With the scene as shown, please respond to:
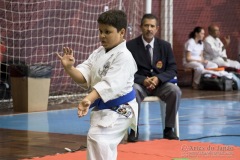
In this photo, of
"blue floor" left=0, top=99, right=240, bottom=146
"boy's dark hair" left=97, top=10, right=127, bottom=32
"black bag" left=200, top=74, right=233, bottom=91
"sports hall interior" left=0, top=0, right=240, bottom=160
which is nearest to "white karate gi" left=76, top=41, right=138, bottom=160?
"boy's dark hair" left=97, top=10, right=127, bottom=32

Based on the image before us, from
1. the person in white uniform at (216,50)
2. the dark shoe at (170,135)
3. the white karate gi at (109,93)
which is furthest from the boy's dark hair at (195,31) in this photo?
the white karate gi at (109,93)

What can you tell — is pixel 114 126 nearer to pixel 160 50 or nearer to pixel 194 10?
pixel 160 50

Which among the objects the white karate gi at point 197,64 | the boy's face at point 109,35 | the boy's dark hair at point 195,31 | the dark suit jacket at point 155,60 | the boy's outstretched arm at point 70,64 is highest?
the boy's face at point 109,35

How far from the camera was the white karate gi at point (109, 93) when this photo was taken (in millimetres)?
3906

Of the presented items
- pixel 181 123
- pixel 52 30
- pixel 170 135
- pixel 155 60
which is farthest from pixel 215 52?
pixel 170 135

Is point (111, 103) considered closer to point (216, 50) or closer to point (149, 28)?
point (149, 28)

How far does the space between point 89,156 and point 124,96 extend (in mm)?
483

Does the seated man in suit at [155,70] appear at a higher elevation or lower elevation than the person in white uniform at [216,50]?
higher

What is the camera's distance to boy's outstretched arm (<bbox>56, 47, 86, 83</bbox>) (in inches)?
158

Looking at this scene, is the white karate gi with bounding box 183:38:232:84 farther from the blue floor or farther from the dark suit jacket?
the dark suit jacket

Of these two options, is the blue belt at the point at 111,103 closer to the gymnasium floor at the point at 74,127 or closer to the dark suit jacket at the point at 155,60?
the gymnasium floor at the point at 74,127

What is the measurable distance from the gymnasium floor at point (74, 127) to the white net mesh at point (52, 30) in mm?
1206

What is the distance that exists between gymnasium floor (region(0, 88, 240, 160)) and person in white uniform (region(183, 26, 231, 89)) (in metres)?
3.35

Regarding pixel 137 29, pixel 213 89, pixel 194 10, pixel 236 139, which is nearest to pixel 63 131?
pixel 236 139
